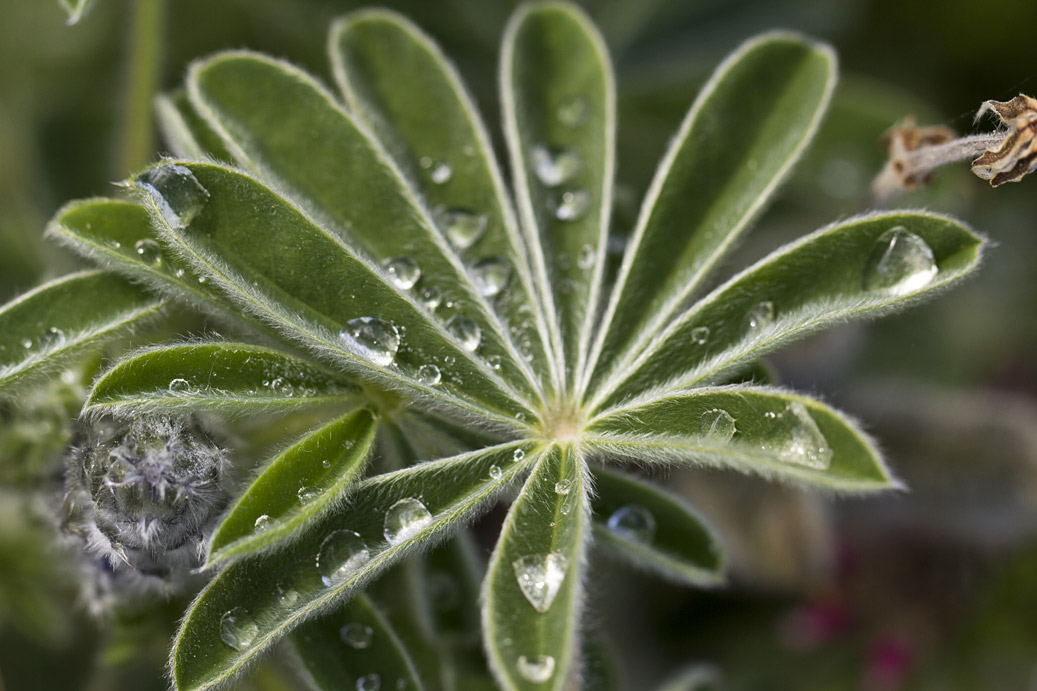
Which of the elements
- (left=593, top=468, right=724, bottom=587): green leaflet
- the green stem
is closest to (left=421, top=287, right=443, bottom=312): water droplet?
(left=593, top=468, right=724, bottom=587): green leaflet

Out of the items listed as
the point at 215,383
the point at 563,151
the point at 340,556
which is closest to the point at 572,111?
the point at 563,151

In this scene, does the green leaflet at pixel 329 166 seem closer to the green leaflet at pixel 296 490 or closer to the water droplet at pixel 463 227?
the water droplet at pixel 463 227

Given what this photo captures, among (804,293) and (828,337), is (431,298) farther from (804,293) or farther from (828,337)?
(828,337)

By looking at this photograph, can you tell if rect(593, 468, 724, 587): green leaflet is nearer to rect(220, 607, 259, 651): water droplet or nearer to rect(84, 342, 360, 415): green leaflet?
rect(84, 342, 360, 415): green leaflet

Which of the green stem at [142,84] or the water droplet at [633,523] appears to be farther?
the green stem at [142,84]

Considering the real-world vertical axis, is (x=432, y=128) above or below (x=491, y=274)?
above

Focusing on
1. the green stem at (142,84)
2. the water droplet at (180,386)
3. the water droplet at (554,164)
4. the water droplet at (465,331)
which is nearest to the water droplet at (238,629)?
the water droplet at (180,386)
